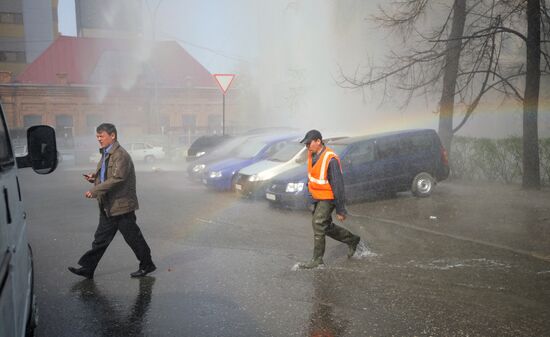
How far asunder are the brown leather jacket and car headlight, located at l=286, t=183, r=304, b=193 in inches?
168

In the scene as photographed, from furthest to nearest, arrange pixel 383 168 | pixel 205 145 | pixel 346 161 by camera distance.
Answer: pixel 205 145
pixel 383 168
pixel 346 161

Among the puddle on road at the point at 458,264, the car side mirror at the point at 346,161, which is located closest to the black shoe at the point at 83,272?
the puddle on road at the point at 458,264

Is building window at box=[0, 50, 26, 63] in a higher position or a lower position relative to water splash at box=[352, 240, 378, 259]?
higher

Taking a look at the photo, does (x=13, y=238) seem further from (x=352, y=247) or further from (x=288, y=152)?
(x=288, y=152)

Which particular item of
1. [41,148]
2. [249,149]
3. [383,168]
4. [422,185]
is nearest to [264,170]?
[249,149]

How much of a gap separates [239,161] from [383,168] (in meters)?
3.76

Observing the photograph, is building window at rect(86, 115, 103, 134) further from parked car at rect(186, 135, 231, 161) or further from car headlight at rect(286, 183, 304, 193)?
car headlight at rect(286, 183, 304, 193)

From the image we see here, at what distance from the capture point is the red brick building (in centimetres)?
3073

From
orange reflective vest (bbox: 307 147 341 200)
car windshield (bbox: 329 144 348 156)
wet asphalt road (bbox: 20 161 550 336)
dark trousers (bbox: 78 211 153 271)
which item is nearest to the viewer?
wet asphalt road (bbox: 20 161 550 336)

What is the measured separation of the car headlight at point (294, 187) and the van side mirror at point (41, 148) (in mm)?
5690

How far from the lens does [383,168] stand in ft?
30.7

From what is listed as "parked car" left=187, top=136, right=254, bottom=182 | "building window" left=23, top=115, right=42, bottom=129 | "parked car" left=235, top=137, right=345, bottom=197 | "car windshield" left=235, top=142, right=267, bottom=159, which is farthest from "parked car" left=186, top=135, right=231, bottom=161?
"building window" left=23, top=115, right=42, bottom=129

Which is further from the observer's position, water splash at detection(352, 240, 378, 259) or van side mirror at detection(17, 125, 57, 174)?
water splash at detection(352, 240, 378, 259)

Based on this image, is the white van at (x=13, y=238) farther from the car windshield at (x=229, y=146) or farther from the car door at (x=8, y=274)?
the car windshield at (x=229, y=146)
